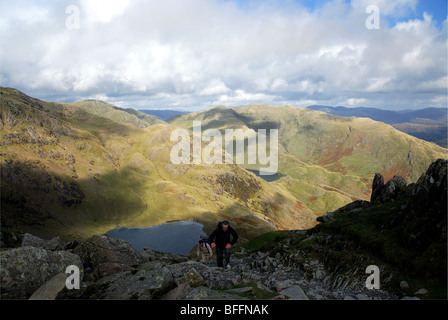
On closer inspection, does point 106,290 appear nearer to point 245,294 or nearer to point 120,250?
point 245,294

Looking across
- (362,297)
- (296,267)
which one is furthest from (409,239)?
(296,267)

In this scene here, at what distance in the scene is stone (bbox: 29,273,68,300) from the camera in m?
12.5

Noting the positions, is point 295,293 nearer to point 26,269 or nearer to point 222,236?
point 222,236

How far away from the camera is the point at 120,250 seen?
26.0m

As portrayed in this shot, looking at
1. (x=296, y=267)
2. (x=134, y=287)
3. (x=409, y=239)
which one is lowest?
(x=296, y=267)

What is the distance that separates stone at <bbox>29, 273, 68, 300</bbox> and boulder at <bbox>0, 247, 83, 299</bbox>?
52.4 inches

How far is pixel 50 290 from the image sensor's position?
506 inches

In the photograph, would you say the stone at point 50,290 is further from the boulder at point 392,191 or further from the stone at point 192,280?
the boulder at point 392,191

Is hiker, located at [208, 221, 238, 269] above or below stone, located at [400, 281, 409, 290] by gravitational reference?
above

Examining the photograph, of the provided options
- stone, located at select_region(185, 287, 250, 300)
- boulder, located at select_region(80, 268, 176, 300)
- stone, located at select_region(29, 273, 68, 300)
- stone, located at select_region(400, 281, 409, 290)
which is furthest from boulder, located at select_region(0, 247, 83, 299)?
stone, located at select_region(400, 281, 409, 290)

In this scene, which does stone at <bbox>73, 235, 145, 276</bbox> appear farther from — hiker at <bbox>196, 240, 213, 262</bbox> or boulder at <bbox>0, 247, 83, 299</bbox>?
hiker at <bbox>196, 240, 213, 262</bbox>

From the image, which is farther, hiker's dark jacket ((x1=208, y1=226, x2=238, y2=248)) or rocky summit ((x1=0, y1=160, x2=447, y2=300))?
hiker's dark jacket ((x1=208, y1=226, x2=238, y2=248))

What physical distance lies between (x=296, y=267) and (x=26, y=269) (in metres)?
24.9
